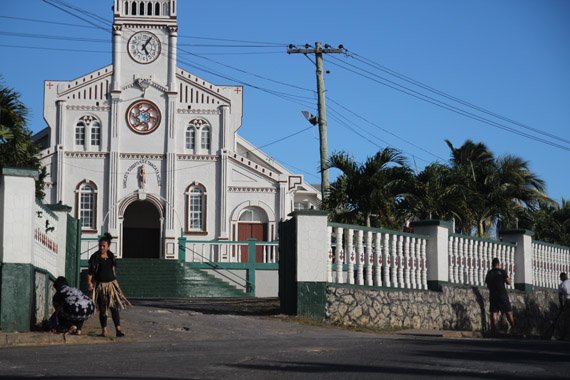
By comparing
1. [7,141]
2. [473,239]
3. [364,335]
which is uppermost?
[7,141]

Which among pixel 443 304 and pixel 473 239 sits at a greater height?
pixel 473 239

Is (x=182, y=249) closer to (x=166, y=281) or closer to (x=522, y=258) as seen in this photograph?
Answer: (x=166, y=281)

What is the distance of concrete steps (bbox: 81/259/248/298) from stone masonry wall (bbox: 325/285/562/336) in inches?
542

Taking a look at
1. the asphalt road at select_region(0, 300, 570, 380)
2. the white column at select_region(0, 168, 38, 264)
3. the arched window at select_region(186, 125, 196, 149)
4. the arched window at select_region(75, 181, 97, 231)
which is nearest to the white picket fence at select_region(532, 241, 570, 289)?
the asphalt road at select_region(0, 300, 570, 380)

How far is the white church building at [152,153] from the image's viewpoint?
1660 inches

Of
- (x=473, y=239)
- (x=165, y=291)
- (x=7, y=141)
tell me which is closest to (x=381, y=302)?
(x=473, y=239)

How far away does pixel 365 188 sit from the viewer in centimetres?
2442

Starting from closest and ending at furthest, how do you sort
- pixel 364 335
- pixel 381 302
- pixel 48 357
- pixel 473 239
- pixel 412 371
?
pixel 412 371, pixel 48 357, pixel 364 335, pixel 381 302, pixel 473 239

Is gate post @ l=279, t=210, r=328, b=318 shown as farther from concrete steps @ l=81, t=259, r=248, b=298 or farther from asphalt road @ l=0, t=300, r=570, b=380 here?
concrete steps @ l=81, t=259, r=248, b=298

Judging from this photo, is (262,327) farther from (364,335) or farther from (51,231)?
(51,231)

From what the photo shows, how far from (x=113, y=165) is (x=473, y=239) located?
25.6m

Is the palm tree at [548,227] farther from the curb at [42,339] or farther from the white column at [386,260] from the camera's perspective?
the curb at [42,339]

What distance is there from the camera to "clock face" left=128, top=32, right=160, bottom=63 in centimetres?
4344

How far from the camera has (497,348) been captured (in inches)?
460
